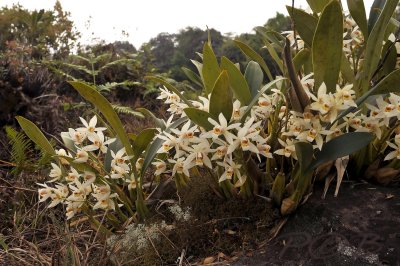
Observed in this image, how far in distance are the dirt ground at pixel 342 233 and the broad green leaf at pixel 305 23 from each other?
0.65m

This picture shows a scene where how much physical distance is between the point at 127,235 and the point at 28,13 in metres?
7.11

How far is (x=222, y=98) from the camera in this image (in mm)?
1561

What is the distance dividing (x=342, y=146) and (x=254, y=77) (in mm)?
504

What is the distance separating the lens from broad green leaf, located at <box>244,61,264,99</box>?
1.84 metres

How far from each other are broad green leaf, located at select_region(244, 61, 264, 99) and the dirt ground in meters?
0.50

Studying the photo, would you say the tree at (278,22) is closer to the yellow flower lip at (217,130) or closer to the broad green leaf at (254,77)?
the broad green leaf at (254,77)

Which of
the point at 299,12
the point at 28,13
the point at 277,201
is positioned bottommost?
the point at 277,201

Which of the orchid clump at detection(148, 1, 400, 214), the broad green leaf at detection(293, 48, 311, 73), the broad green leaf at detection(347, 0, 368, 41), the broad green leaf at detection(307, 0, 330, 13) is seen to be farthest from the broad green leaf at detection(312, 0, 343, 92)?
the broad green leaf at detection(307, 0, 330, 13)

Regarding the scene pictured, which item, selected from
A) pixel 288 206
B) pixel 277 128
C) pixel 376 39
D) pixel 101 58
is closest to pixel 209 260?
pixel 288 206

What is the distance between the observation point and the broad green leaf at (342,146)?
5.05 ft

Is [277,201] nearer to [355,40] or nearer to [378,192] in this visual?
[378,192]

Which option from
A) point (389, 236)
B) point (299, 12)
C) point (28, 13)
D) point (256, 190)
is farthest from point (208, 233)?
point (28, 13)

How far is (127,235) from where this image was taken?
185cm

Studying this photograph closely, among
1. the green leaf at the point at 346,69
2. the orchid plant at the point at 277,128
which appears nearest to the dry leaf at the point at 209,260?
the orchid plant at the point at 277,128
